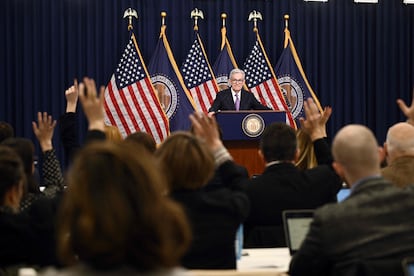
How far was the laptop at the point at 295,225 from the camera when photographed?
317 centimetres

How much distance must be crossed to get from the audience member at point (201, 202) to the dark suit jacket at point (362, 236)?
341 mm

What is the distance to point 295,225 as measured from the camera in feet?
10.5

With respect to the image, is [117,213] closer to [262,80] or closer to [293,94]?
[262,80]

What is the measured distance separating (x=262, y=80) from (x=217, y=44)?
3.95 feet

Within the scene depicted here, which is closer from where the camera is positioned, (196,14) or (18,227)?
(18,227)

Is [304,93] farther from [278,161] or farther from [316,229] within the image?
[316,229]

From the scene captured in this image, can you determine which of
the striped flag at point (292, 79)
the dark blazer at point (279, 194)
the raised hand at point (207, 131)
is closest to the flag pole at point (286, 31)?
the striped flag at point (292, 79)

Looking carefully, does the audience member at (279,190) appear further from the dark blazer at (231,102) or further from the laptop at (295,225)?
the dark blazer at (231,102)

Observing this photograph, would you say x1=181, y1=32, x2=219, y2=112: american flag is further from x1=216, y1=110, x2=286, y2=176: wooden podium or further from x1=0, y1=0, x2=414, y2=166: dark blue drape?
x1=216, y1=110, x2=286, y2=176: wooden podium

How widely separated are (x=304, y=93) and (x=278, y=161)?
7.86 m

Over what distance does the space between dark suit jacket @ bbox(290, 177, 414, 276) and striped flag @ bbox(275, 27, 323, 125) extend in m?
8.88

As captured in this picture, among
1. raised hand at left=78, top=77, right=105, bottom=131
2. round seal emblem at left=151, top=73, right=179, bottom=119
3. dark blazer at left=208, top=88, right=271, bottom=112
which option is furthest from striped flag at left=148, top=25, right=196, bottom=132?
raised hand at left=78, top=77, right=105, bottom=131

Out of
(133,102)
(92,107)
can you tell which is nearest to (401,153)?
(92,107)

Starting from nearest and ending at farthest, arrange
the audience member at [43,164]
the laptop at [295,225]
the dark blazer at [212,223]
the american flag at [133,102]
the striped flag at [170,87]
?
the dark blazer at [212,223] → the laptop at [295,225] → the audience member at [43,164] → the american flag at [133,102] → the striped flag at [170,87]
